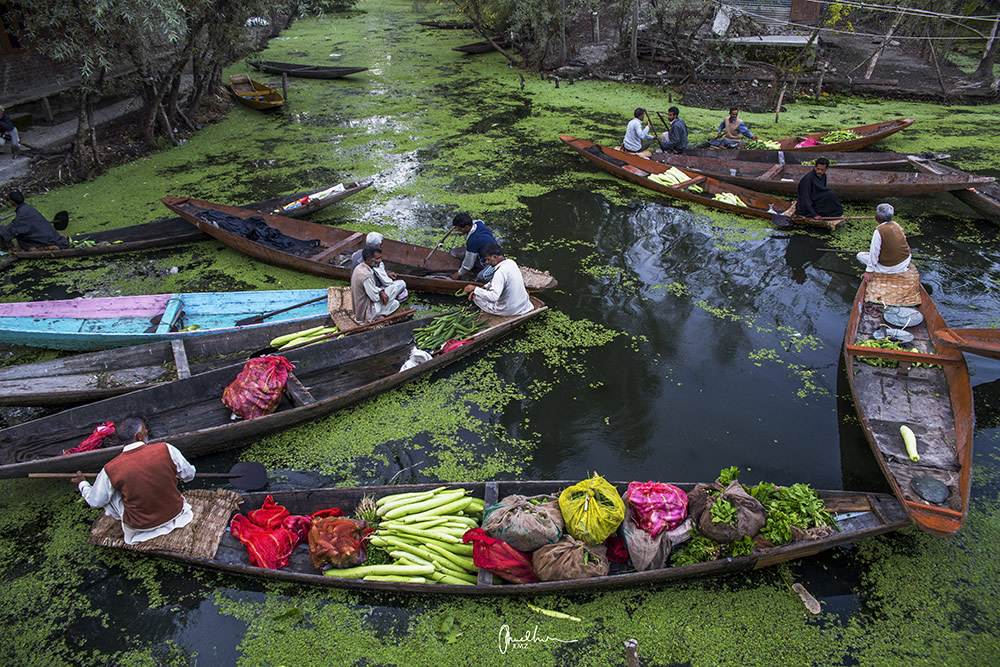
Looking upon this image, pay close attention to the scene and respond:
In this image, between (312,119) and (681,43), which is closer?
(312,119)

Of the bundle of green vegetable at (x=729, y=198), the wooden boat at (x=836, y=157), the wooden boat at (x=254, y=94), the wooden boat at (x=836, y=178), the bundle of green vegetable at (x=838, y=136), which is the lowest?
the bundle of green vegetable at (x=729, y=198)

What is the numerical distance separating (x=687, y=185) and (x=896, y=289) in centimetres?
400

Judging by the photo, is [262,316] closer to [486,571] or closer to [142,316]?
A: [142,316]

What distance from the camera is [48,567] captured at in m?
4.25

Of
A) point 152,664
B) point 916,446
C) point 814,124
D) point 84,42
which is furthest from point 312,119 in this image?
point 916,446

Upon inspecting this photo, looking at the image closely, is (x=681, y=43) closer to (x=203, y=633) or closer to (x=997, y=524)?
(x=997, y=524)

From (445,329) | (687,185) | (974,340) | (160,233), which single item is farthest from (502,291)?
(160,233)

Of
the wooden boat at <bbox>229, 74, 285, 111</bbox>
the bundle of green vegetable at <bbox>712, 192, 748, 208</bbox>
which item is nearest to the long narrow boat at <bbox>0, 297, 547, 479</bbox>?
the bundle of green vegetable at <bbox>712, 192, 748, 208</bbox>

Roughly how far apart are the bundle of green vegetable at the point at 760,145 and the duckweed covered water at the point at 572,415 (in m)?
1.41

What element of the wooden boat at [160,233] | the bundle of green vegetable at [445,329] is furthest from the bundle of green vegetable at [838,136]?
the wooden boat at [160,233]

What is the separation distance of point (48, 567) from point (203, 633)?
1.48m

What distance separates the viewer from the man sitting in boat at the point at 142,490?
3.86m

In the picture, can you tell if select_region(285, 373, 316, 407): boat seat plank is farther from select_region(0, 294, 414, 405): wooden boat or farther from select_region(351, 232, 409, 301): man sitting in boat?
select_region(351, 232, 409, 301): man sitting in boat

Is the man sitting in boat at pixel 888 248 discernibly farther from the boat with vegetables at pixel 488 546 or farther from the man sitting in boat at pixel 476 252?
the man sitting in boat at pixel 476 252
